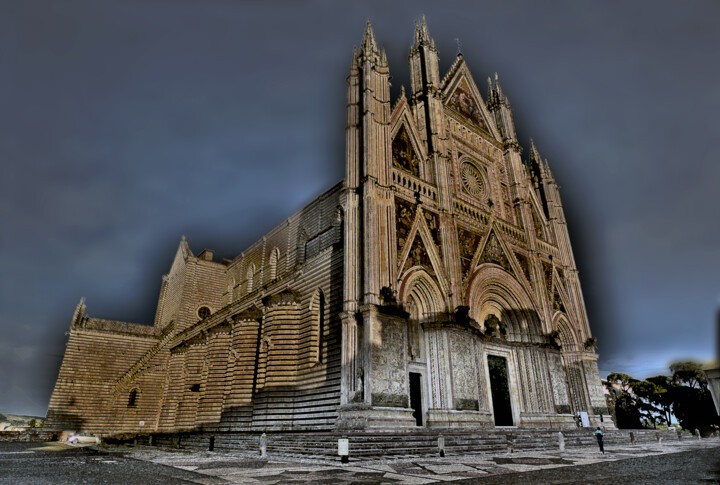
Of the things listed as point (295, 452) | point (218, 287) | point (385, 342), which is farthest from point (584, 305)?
point (218, 287)

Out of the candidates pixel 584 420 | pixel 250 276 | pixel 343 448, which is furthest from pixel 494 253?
pixel 250 276

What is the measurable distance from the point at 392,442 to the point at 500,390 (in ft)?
41.5

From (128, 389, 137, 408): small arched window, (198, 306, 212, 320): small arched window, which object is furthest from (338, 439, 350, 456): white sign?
(128, 389, 137, 408): small arched window

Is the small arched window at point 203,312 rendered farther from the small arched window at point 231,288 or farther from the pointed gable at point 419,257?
the pointed gable at point 419,257

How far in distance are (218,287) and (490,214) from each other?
1023 inches

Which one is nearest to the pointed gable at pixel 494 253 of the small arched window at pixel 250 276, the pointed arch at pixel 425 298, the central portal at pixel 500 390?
the pointed arch at pixel 425 298

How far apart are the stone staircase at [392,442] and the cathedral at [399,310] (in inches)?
93.2

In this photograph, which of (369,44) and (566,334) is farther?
(566,334)

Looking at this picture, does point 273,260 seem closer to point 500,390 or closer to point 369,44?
point 369,44

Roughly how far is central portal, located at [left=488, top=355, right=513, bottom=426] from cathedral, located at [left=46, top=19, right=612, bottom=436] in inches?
4.0

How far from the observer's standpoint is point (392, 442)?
461 inches

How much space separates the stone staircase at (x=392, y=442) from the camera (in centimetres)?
1103

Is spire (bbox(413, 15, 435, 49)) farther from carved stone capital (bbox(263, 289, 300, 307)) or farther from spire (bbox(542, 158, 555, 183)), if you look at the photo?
carved stone capital (bbox(263, 289, 300, 307))

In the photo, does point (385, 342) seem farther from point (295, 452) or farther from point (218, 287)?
point (218, 287)
